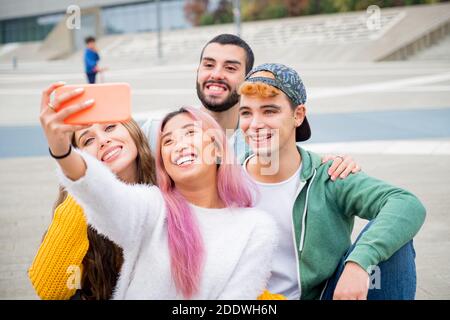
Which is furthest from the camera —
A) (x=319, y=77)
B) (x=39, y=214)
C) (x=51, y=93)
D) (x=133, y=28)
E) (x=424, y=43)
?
(x=133, y=28)

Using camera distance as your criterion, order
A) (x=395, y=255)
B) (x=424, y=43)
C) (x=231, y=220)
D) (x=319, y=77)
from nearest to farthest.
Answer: (x=231, y=220) → (x=395, y=255) → (x=319, y=77) → (x=424, y=43)

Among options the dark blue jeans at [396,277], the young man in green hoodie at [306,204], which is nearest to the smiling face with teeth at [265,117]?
the young man in green hoodie at [306,204]

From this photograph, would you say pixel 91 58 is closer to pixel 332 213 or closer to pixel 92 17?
pixel 332 213

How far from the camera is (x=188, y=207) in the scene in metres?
2.23

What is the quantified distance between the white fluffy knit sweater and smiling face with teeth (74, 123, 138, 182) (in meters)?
0.33

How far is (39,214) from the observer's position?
5594 millimetres

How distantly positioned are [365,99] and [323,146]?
206 inches

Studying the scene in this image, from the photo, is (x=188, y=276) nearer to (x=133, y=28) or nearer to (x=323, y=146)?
(x=323, y=146)

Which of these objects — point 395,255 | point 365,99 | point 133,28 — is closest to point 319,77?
point 365,99

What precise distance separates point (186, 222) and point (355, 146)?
20.6ft

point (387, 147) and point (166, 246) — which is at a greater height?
point (166, 246)

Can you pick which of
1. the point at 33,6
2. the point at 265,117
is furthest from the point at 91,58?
the point at 33,6
